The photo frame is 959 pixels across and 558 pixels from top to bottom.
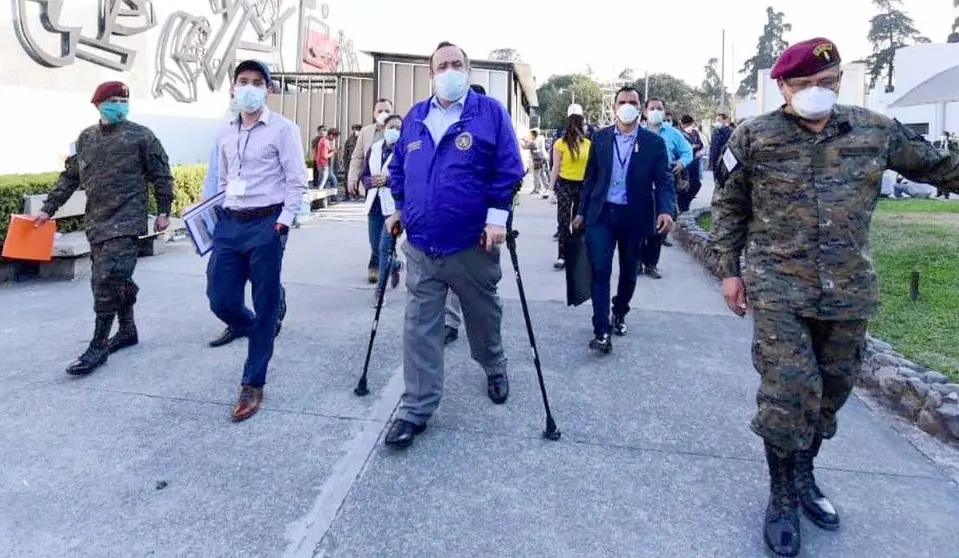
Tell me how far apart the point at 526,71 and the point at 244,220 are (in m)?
18.1

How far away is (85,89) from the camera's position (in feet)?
36.5

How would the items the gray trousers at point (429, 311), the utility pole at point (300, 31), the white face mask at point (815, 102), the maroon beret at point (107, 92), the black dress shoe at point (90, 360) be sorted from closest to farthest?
the white face mask at point (815, 102), the gray trousers at point (429, 311), the black dress shoe at point (90, 360), the maroon beret at point (107, 92), the utility pole at point (300, 31)

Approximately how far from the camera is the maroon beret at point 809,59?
2.72m

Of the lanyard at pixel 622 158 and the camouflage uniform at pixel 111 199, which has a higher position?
the lanyard at pixel 622 158

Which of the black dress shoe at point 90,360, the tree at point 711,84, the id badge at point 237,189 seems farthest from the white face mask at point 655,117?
the tree at point 711,84

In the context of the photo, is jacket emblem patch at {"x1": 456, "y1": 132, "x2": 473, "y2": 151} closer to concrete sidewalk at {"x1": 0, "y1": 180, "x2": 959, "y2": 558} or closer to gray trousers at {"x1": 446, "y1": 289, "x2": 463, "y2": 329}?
concrete sidewalk at {"x1": 0, "y1": 180, "x2": 959, "y2": 558}

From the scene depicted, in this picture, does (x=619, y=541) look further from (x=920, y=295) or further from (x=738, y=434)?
(x=920, y=295)

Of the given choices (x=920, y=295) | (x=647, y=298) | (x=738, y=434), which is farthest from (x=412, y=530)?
(x=920, y=295)

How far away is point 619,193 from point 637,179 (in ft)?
0.50

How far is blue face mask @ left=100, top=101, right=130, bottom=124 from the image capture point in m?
4.67

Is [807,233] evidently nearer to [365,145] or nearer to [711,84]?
[365,145]

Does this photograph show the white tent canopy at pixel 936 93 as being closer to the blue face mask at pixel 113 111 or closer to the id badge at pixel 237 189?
the id badge at pixel 237 189

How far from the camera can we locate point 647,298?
7.01 m

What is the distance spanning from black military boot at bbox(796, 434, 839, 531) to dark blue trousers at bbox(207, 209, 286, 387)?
2636mm
